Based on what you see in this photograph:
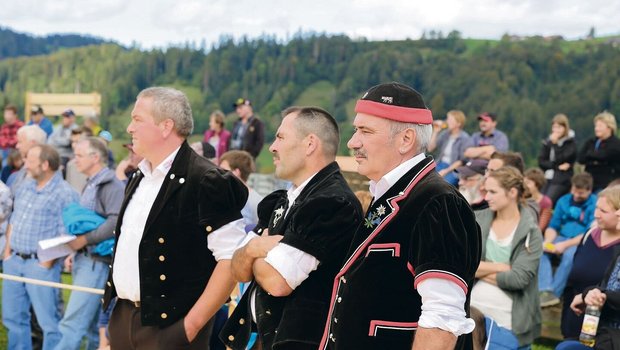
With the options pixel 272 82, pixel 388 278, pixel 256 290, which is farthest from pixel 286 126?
pixel 272 82

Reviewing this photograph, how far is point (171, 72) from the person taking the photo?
55469mm

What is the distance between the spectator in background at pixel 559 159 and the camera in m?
11.5

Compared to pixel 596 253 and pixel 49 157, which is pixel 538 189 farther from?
pixel 49 157

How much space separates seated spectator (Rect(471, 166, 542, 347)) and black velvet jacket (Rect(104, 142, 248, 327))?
8.19ft

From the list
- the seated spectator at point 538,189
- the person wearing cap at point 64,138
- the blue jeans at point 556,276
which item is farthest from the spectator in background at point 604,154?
the person wearing cap at point 64,138

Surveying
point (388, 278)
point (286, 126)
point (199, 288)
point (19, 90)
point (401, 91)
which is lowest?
point (19, 90)

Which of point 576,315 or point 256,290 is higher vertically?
point 256,290

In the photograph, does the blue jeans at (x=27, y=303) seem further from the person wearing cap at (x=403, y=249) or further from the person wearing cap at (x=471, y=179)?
the person wearing cap at (x=403, y=249)

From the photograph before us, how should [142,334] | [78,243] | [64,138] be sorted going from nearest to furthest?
[142,334], [78,243], [64,138]

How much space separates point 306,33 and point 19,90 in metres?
20.4

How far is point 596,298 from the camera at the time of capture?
5020mm

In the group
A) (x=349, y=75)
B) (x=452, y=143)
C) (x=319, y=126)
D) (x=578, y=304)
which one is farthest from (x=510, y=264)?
(x=349, y=75)

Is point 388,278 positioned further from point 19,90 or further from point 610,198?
point 19,90

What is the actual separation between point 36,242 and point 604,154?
7.23m
